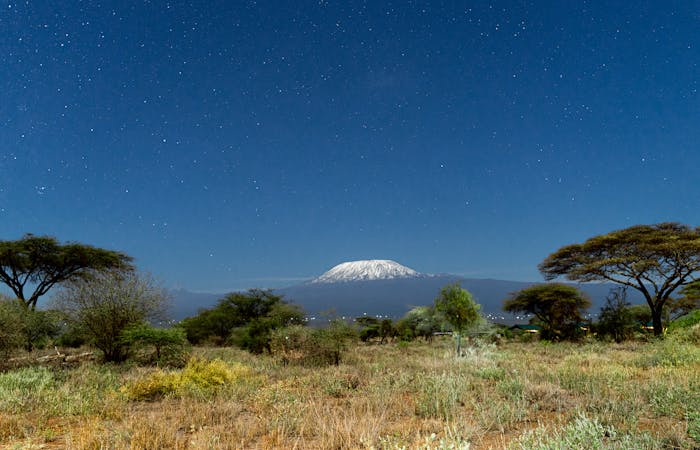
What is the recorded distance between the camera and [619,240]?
27.8 meters

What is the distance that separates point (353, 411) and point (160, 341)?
12585 millimetres

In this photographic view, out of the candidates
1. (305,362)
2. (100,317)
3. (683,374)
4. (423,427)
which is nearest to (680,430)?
(423,427)

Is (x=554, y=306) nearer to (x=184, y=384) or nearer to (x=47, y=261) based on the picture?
(x=184, y=384)

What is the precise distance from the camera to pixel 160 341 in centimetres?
1634

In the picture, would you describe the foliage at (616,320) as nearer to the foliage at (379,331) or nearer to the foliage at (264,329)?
the foliage at (379,331)

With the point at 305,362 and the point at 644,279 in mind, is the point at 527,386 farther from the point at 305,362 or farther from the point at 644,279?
the point at 644,279

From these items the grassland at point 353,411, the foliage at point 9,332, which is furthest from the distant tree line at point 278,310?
the grassland at point 353,411

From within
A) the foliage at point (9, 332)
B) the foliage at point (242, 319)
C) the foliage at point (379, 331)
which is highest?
the foliage at point (9, 332)

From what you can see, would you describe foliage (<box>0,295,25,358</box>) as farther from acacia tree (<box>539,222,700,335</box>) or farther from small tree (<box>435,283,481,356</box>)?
acacia tree (<box>539,222,700,335</box>)

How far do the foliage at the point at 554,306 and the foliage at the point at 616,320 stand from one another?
1.66 metres

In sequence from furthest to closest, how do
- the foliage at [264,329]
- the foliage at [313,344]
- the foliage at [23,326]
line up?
the foliage at [264,329] < the foliage at [313,344] < the foliage at [23,326]

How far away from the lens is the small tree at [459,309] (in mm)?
19328

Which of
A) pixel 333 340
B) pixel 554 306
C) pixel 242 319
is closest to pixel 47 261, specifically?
pixel 242 319

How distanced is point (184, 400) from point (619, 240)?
31.1m
